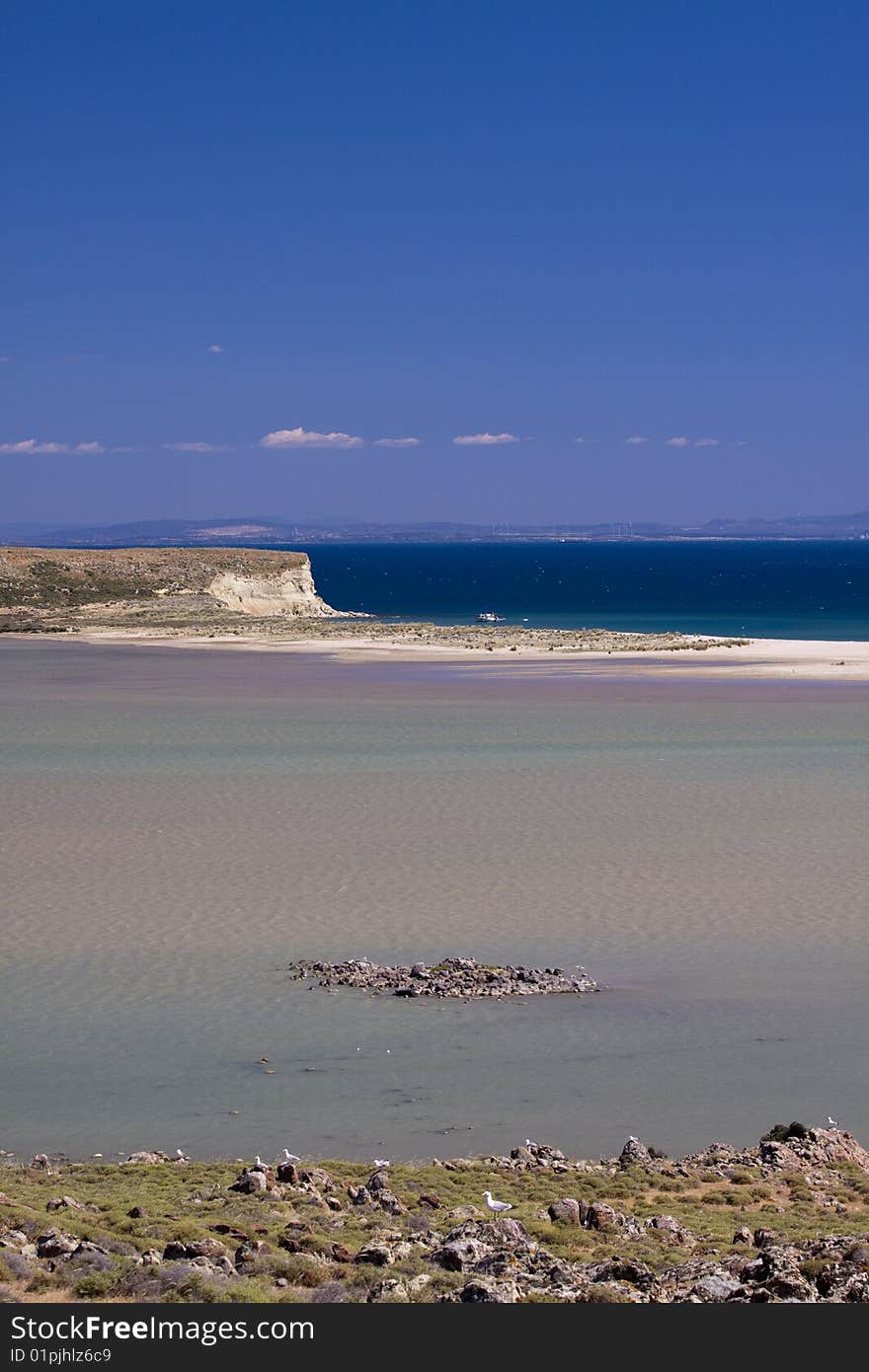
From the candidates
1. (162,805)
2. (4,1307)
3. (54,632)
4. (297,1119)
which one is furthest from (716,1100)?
(54,632)

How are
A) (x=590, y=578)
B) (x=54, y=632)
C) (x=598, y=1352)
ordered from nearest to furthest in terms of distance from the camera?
(x=598, y=1352) < (x=54, y=632) < (x=590, y=578)

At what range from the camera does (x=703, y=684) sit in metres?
49.0

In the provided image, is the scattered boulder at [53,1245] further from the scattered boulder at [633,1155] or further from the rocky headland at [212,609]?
the rocky headland at [212,609]

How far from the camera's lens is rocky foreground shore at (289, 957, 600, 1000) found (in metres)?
15.5

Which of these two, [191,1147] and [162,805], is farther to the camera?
[162,805]

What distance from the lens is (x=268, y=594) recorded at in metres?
87.1

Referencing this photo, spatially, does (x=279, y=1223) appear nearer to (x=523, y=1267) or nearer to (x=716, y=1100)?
(x=523, y=1267)

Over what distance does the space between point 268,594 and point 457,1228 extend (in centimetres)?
7898

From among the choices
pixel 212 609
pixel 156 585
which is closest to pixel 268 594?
pixel 212 609

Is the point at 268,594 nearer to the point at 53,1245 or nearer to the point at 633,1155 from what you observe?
the point at 633,1155

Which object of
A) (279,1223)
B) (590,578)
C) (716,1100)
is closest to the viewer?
(279,1223)

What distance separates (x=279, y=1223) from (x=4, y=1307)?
6.47 ft

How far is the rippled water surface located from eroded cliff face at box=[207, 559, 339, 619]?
49.5 metres

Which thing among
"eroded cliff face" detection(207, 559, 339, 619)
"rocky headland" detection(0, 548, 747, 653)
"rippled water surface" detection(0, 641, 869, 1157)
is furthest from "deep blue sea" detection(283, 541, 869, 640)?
"rippled water surface" detection(0, 641, 869, 1157)
